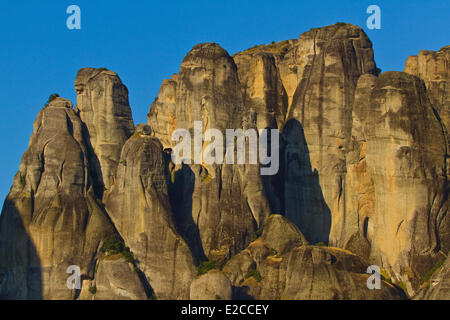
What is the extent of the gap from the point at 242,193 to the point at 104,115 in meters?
11.8

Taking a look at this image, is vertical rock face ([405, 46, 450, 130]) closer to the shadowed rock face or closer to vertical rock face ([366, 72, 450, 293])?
the shadowed rock face

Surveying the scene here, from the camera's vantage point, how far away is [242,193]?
91.2 metres

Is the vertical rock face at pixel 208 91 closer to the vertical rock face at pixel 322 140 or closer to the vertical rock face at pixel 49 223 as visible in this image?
the vertical rock face at pixel 322 140

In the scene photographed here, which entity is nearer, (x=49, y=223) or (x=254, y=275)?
(x=254, y=275)

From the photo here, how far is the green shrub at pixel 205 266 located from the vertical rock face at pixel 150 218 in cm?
54

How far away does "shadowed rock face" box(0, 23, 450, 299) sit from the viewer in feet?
282

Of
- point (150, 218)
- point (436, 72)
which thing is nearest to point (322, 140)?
point (436, 72)

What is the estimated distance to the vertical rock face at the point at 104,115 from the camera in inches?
3686

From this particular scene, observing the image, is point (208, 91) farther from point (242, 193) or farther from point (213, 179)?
point (242, 193)

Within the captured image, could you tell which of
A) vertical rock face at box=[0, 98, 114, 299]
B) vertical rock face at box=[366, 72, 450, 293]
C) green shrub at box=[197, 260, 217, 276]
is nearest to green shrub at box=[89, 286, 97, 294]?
vertical rock face at box=[0, 98, 114, 299]

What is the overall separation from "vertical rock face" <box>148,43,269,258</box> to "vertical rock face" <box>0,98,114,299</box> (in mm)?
6539

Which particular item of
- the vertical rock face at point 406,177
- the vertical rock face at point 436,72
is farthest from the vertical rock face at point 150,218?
the vertical rock face at point 436,72
